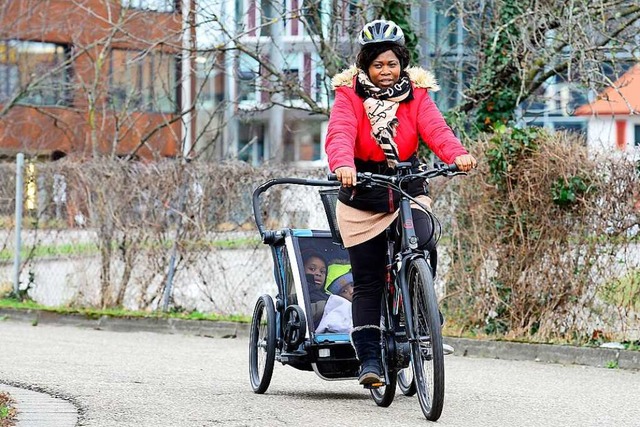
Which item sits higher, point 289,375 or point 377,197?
point 377,197

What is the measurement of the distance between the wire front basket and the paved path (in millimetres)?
941

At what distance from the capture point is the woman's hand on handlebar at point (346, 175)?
695 centimetres

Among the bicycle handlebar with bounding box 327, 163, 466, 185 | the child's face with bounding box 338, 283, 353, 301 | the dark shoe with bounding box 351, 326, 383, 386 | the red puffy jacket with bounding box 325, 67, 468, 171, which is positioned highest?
the red puffy jacket with bounding box 325, 67, 468, 171

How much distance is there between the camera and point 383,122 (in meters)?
7.33

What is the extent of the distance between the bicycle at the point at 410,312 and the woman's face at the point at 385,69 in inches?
19.1

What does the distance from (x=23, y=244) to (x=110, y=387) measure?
841 centimetres

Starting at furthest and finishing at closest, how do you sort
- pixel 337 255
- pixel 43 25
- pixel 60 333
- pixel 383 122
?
1. pixel 43 25
2. pixel 60 333
3. pixel 337 255
4. pixel 383 122

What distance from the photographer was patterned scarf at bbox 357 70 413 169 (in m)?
7.33

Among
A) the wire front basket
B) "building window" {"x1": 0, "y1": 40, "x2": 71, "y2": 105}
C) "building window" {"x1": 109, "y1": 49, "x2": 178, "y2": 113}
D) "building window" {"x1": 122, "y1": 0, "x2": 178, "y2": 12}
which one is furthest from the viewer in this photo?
"building window" {"x1": 0, "y1": 40, "x2": 71, "y2": 105}

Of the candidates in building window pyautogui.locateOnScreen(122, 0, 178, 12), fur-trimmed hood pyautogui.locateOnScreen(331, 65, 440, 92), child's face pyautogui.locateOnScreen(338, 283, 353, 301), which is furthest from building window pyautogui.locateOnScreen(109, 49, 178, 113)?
fur-trimmed hood pyautogui.locateOnScreen(331, 65, 440, 92)

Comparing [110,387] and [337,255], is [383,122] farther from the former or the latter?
[110,387]

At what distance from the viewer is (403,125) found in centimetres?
Answer: 739

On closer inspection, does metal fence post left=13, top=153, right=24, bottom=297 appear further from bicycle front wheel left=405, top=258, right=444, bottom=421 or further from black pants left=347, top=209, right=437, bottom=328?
bicycle front wheel left=405, top=258, right=444, bottom=421

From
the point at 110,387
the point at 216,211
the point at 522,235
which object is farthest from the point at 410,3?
the point at 110,387
